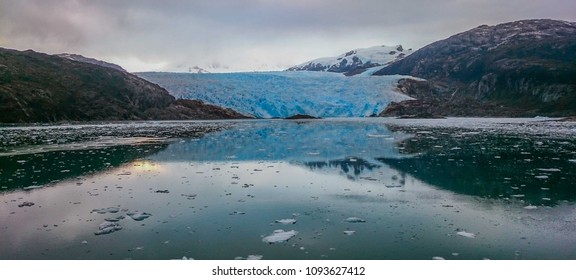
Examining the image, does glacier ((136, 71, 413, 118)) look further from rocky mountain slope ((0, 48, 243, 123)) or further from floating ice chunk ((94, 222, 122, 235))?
floating ice chunk ((94, 222, 122, 235))

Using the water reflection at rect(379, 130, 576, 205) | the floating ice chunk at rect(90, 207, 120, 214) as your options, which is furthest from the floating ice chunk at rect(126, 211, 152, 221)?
the water reflection at rect(379, 130, 576, 205)

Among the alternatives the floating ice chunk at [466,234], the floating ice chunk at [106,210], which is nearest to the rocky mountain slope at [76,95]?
the floating ice chunk at [106,210]

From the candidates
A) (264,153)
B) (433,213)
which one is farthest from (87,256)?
(264,153)

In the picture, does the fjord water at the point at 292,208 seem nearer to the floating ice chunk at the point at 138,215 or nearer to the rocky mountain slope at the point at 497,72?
the floating ice chunk at the point at 138,215

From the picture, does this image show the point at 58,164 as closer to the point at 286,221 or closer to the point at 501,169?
the point at 286,221

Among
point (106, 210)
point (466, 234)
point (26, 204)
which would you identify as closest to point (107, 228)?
point (106, 210)

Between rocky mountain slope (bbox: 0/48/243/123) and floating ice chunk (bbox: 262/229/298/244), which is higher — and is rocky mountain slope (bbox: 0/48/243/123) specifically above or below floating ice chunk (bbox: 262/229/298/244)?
above
